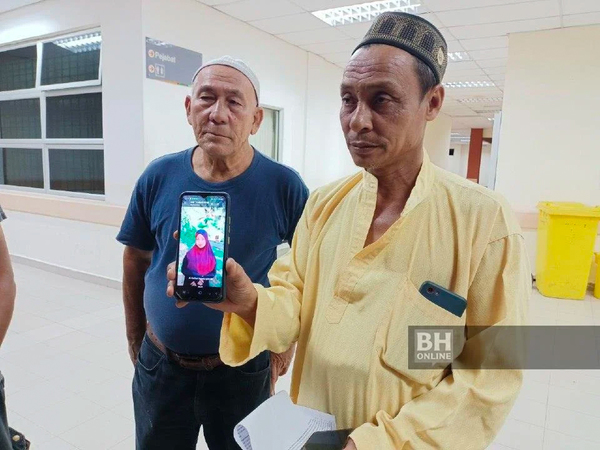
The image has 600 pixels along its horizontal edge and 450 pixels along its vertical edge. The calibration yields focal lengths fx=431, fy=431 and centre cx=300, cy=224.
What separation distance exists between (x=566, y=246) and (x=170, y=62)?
4.33m

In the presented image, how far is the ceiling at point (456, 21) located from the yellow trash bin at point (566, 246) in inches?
74.4

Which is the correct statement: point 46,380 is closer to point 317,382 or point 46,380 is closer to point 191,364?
point 191,364

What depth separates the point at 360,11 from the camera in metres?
4.60

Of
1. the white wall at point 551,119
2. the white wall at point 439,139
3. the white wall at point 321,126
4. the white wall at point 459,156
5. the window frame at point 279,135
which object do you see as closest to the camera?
→ the white wall at point 551,119

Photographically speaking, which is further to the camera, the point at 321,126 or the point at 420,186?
the point at 321,126

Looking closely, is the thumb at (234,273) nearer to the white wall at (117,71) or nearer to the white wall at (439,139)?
the white wall at (117,71)

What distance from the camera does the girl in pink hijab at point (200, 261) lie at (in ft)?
2.70

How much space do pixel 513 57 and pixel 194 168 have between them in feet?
15.8

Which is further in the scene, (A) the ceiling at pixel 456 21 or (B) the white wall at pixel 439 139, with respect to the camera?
(B) the white wall at pixel 439 139

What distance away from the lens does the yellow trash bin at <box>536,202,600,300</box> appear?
4301 mm

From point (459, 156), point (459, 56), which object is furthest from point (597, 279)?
point (459, 156)

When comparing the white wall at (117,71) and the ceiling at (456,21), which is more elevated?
the ceiling at (456,21)

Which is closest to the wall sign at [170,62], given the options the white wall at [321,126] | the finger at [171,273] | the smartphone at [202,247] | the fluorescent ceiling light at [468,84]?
the white wall at [321,126]

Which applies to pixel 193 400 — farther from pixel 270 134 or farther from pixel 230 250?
pixel 270 134
